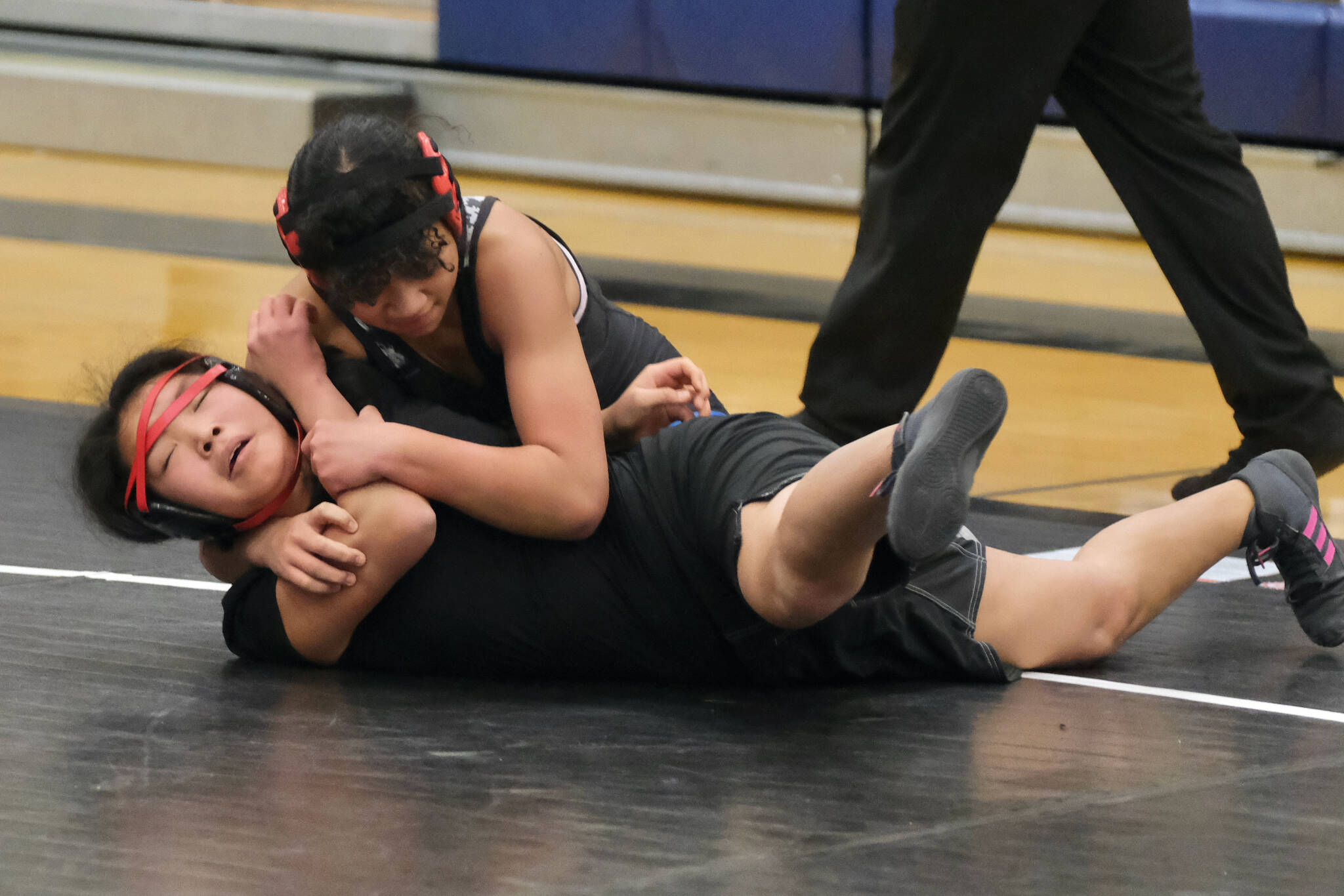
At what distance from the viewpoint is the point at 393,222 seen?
1475mm

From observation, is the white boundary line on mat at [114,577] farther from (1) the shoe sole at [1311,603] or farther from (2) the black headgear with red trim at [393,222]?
(1) the shoe sole at [1311,603]

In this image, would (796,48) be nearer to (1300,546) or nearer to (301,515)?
(1300,546)

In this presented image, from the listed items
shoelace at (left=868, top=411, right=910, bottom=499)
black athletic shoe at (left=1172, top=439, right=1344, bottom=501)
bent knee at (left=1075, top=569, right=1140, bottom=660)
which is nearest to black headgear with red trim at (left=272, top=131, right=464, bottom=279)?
shoelace at (left=868, top=411, right=910, bottom=499)

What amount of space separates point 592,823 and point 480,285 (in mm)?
565

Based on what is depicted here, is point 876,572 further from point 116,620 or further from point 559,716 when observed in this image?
point 116,620

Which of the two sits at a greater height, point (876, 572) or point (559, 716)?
point (876, 572)

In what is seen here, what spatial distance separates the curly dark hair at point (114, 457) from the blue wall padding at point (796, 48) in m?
3.88

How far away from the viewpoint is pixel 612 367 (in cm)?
179

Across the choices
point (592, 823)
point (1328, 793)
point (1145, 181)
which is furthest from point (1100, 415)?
point (592, 823)

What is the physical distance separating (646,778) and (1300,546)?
0.79 m

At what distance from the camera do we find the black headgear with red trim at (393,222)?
1.47 metres

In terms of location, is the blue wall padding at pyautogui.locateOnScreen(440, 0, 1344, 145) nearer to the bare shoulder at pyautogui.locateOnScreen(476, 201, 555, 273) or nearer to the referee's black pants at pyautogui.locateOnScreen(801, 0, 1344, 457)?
the referee's black pants at pyautogui.locateOnScreen(801, 0, 1344, 457)

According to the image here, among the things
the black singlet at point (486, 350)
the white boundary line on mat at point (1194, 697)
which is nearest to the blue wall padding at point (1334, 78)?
the black singlet at point (486, 350)

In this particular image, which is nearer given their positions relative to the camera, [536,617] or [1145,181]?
[536,617]
